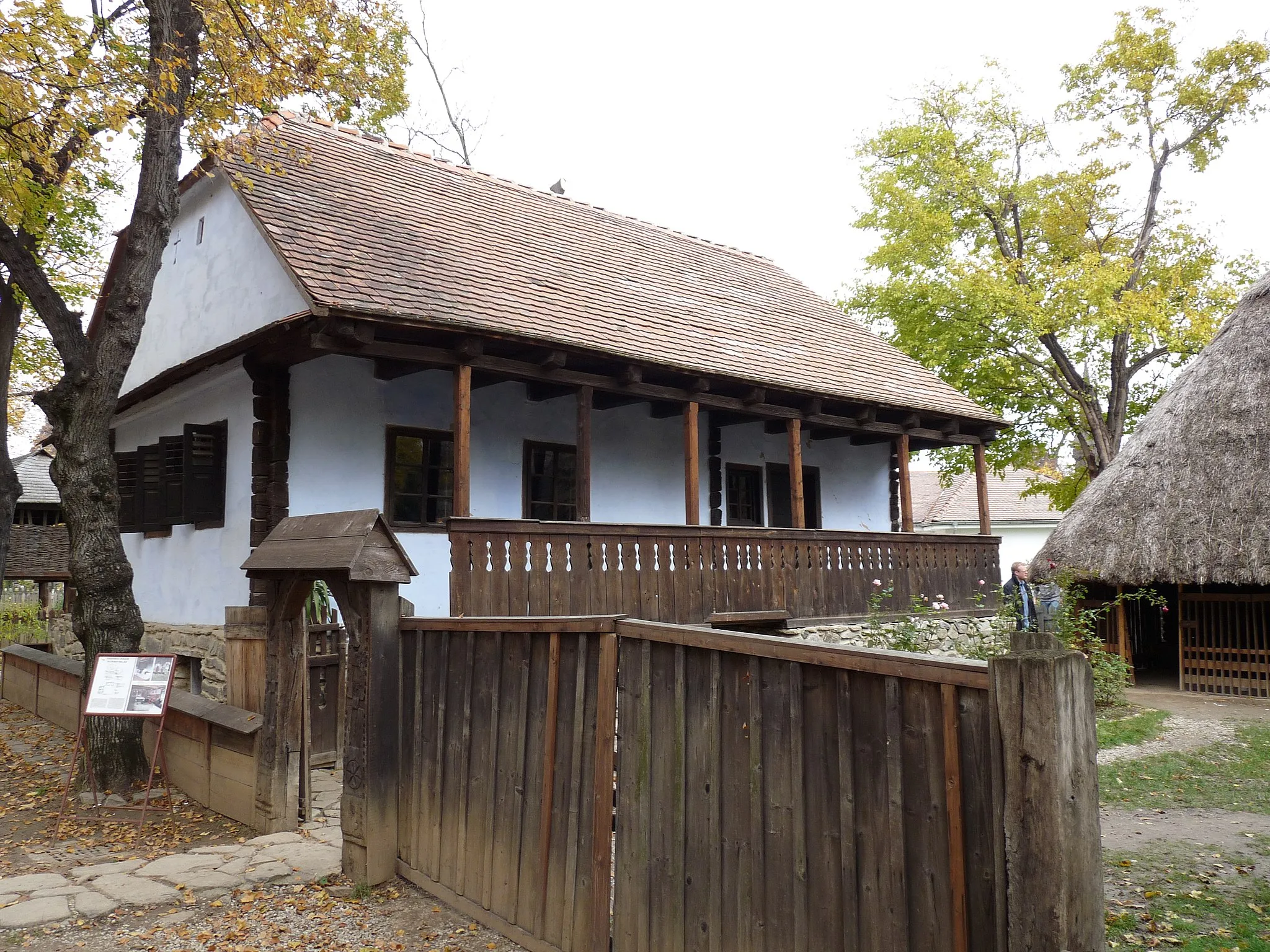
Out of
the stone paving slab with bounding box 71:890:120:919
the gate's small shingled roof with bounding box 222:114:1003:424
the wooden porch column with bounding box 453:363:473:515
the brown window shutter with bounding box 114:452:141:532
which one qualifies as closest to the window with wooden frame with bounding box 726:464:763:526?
the gate's small shingled roof with bounding box 222:114:1003:424

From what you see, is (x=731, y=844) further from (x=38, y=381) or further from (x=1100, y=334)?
(x=38, y=381)

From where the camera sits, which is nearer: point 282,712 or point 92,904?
point 92,904

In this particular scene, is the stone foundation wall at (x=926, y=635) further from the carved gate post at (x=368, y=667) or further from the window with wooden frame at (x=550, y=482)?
the carved gate post at (x=368, y=667)

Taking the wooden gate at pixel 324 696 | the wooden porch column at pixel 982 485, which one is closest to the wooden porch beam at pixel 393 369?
the wooden gate at pixel 324 696

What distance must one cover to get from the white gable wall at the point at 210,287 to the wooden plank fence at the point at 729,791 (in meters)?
6.41

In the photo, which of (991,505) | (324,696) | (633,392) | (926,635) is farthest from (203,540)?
(991,505)

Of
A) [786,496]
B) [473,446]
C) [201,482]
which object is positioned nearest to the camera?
[201,482]

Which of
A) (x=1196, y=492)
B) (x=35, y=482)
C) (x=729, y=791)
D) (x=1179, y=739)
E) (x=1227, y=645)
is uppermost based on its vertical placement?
(x=35, y=482)

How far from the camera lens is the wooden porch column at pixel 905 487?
14.9 meters

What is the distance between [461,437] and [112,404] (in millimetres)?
3316

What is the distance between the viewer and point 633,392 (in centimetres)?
1122

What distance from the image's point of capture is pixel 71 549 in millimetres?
8648

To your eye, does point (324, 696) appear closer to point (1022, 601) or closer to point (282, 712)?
point (282, 712)

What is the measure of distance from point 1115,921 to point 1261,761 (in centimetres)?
491
